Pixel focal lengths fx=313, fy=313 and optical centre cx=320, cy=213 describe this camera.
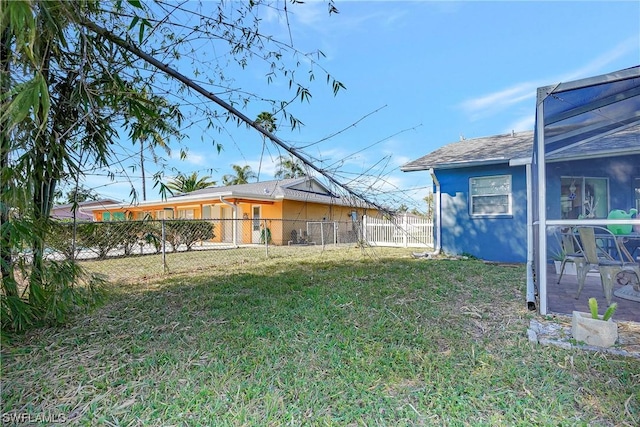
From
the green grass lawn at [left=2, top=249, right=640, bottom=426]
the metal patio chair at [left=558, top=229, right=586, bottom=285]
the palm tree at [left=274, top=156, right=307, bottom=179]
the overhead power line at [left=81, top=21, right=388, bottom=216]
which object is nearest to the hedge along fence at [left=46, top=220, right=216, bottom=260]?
the green grass lawn at [left=2, top=249, right=640, bottom=426]

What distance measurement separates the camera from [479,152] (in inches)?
344

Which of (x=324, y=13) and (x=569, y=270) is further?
(x=569, y=270)

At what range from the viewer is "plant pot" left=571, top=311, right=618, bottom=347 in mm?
2744

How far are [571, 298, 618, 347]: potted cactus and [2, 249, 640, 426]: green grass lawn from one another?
22cm

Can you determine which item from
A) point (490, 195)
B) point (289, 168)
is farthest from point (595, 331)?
point (490, 195)

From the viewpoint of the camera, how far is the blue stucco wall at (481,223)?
7.84m

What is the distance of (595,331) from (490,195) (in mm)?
6073

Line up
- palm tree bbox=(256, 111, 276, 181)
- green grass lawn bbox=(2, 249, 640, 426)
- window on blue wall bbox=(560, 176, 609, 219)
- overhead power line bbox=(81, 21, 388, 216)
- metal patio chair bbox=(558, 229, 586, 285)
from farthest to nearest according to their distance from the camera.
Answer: window on blue wall bbox=(560, 176, 609, 219) → metal patio chair bbox=(558, 229, 586, 285) → palm tree bbox=(256, 111, 276, 181) → overhead power line bbox=(81, 21, 388, 216) → green grass lawn bbox=(2, 249, 640, 426)

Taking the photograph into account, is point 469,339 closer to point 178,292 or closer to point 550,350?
point 550,350

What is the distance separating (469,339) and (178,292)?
4.15m

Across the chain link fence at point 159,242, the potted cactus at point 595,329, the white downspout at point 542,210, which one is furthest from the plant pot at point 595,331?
the chain link fence at point 159,242

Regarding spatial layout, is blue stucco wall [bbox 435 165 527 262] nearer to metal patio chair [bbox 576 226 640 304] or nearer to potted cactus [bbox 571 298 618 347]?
metal patio chair [bbox 576 226 640 304]

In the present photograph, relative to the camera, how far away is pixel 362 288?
16.3 feet

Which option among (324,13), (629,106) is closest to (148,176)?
(324,13)
